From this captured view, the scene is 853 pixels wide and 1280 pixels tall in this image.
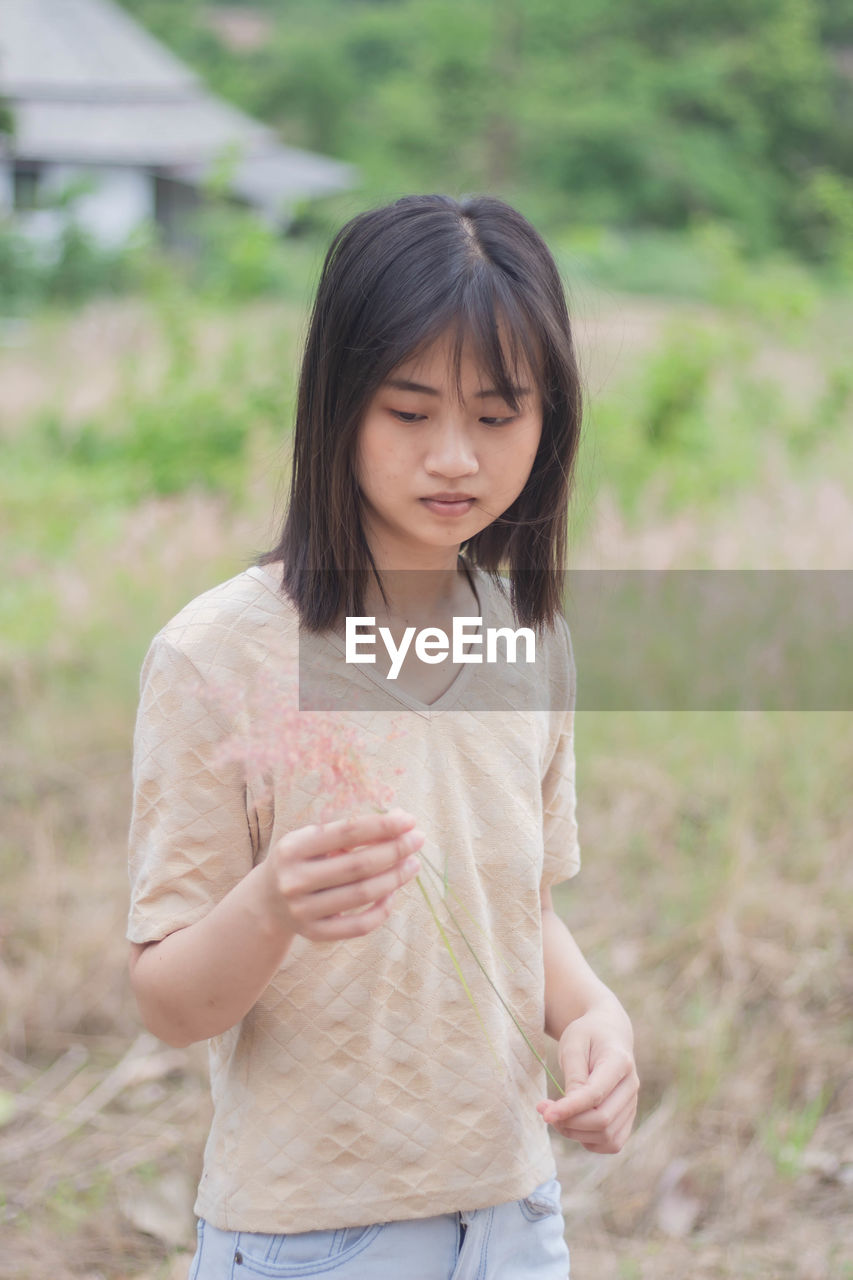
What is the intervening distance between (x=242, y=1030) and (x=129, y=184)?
86.7ft

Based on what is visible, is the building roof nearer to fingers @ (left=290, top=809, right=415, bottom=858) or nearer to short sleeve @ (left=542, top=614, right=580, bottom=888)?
short sleeve @ (left=542, top=614, right=580, bottom=888)

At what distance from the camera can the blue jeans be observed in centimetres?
113

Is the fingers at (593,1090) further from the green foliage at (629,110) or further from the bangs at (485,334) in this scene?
the green foliage at (629,110)

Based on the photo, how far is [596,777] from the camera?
3.18 meters

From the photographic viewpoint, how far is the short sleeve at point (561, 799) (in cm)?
136

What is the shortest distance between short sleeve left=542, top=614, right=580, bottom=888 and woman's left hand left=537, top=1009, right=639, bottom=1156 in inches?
6.7

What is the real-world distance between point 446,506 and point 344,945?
399 mm

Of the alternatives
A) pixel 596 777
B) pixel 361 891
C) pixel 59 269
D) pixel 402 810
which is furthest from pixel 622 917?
pixel 59 269

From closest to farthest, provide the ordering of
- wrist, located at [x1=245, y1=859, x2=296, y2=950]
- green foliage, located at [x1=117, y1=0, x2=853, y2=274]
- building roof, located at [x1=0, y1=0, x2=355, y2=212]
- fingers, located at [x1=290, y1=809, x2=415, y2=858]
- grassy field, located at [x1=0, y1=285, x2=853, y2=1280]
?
fingers, located at [x1=290, y1=809, x2=415, y2=858]
wrist, located at [x1=245, y1=859, x2=296, y2=950]
grassy field, located at [x1=0, y1=285, x2=853, y2=1280]
building roof, located at [x1=0, y1=0, x2=355, y2=212]
green foliage, located at [x1=117, y1=0, x2=853, y2=274]

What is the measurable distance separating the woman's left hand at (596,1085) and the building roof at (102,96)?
23706 millimetres

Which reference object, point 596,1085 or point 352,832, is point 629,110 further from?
point 352,832

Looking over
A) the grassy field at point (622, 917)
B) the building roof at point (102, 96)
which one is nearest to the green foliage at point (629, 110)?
the building roof at point (102, 96)

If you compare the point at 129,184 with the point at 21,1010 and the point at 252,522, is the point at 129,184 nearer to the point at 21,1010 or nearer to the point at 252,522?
the point at 252,522

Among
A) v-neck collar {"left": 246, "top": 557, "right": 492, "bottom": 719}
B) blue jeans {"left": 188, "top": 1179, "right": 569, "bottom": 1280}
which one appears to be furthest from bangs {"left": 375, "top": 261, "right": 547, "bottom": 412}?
blue jeans {"left": 188, "top": 1179, "right": 569, "bottom": 1280}
